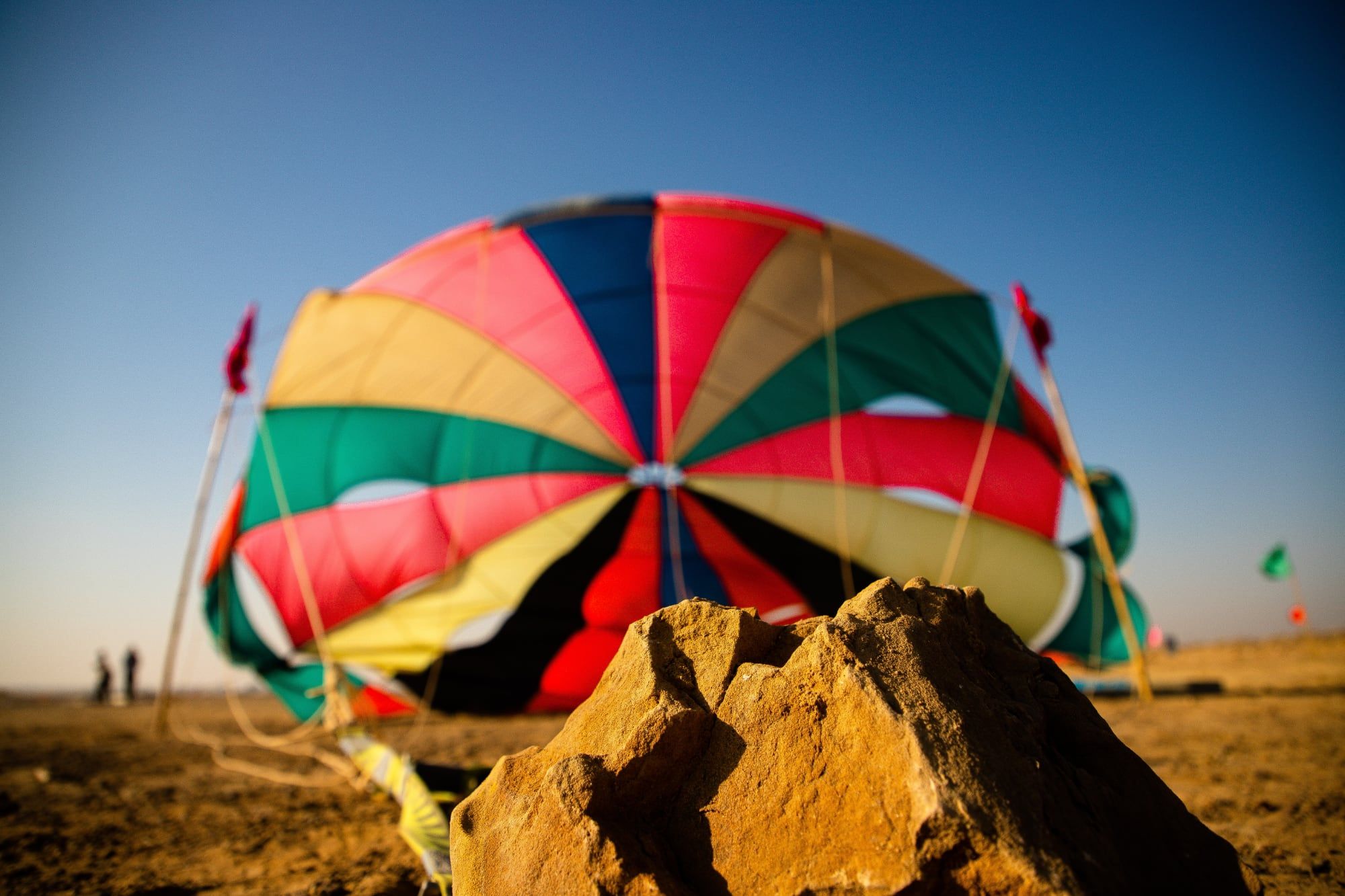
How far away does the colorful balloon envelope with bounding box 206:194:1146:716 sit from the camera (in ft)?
20.5

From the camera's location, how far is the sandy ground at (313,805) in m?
2.91

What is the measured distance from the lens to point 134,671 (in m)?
15.5

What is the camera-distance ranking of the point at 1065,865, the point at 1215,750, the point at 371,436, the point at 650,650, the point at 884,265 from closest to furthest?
the point at 1065,865, the point at 650,650, the point at 1215,750, the point at 884,265, the point at 371,436

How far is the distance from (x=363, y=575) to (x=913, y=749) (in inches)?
252

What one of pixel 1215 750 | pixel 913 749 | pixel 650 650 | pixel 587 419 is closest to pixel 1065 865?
pixel 913 749

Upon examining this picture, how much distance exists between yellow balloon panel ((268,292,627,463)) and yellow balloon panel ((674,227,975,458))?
0.99 metres

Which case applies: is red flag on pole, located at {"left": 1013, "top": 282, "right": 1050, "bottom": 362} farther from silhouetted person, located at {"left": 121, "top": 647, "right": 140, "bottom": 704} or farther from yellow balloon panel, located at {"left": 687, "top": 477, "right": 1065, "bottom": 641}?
silhouetted person, located at {"left": 121, "top": 647, "right": 140, "bottom": 704}

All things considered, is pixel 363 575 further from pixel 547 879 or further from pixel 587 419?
pixel 547 879

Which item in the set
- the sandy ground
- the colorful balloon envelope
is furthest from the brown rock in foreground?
the colorful balloon envelope

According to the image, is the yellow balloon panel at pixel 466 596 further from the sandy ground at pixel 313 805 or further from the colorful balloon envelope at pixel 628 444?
the sandy ground at pixel 313 805

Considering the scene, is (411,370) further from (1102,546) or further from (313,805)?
(1102,546)

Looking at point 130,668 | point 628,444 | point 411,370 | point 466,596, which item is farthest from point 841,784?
point 130,668

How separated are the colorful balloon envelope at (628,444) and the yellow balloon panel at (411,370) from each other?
0.07 ft

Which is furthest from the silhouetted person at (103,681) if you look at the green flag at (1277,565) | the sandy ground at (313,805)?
the green flag at (1277,565)
